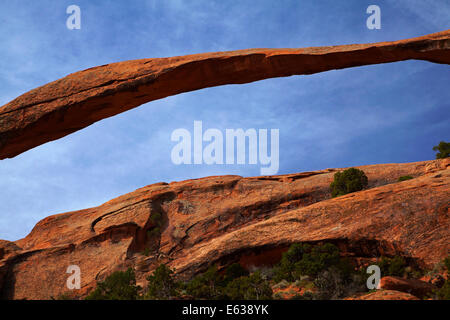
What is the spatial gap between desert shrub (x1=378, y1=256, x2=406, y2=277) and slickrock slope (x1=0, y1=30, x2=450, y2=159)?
25.0ft

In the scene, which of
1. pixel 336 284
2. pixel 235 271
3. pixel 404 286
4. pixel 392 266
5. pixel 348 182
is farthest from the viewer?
pixel 348 182

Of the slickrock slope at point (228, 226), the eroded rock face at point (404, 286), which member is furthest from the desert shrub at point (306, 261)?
the eroded rock face at point (404, 286)

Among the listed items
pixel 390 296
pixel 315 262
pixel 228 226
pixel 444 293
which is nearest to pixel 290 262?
pixel 315 262

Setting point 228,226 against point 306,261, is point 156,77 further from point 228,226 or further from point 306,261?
point 228,226

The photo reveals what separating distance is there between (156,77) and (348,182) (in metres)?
15.9

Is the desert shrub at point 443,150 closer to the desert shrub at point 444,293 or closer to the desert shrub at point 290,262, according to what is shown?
the desert shrub at point 290,262

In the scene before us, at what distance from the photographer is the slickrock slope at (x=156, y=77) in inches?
601

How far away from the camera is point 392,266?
16797 millimetres
